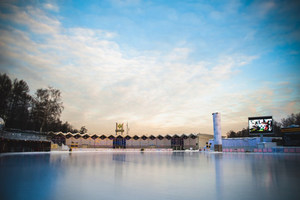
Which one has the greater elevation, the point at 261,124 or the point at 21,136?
the point at 261,124

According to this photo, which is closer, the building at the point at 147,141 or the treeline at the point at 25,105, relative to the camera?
the treeline at the point at 25,105

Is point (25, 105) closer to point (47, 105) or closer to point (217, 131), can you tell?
point (47, 105)

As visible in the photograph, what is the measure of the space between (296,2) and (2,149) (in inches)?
1733

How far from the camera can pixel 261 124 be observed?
41062 mm

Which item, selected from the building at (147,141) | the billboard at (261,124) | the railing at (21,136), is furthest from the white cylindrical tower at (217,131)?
the railing at (21,136)

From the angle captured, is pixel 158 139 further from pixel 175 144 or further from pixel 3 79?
pixel 3 79

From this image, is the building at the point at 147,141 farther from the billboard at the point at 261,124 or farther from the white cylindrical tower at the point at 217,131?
the billboard at the point at 261,124

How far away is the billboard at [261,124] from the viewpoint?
133ft

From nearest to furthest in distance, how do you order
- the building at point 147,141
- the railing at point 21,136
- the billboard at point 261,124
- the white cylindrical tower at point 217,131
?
the railing at point 21,136, the billboard at point 261,124, the white cylindrical tower at point 217,131, the building at point 147,141

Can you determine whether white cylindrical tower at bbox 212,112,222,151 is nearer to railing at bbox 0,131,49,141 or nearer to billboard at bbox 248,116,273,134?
billboard at bbox 248,116,273,134

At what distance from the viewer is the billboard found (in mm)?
40438

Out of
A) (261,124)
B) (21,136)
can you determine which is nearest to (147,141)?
(261,124)

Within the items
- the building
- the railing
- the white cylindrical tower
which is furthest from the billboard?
the railing

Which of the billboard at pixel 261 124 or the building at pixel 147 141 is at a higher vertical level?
the billboard at pixel 261 124
